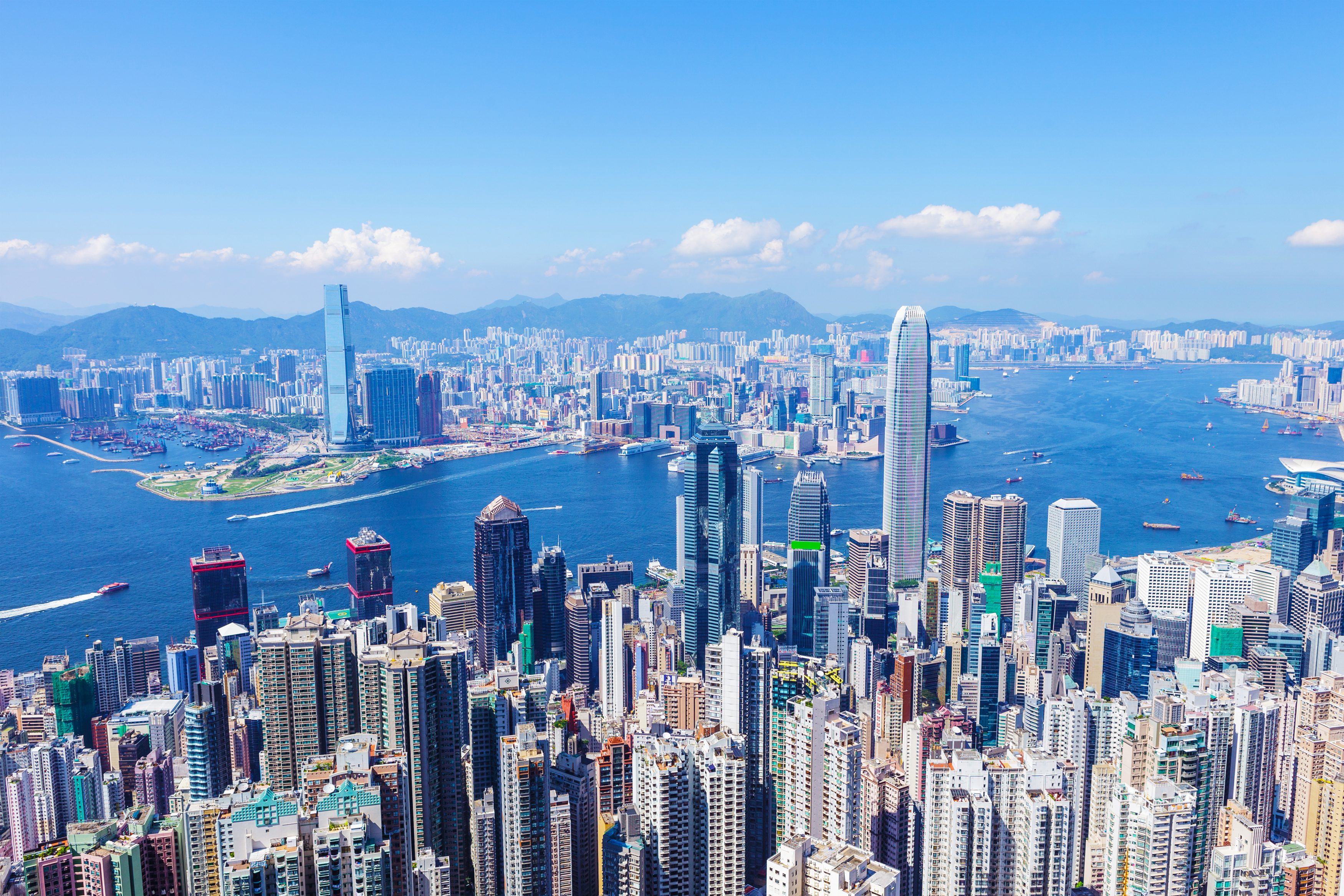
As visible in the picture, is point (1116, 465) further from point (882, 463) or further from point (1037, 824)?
point (1037, 824)

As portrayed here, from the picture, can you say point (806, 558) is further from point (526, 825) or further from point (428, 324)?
point (428, 324)

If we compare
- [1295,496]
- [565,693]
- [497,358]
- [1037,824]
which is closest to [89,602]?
[565,693]

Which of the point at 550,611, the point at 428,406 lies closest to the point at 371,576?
the point at 550,611

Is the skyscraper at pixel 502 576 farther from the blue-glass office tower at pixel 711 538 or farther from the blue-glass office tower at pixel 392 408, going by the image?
the blue-glass office tower at pixel 392 408

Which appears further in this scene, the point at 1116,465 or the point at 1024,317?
the point at 1024,317

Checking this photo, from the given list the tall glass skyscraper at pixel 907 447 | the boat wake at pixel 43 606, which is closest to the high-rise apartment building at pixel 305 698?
the boat wake at pixel 43 606

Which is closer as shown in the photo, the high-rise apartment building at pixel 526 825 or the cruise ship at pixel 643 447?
the high-rise apartment building at pixel 526 825
